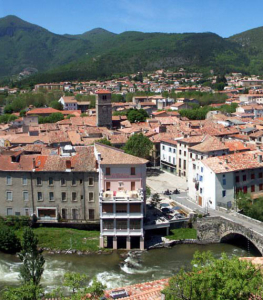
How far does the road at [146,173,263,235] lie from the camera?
39000 mm

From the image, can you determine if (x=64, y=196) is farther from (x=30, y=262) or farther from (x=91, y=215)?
(x=30, y=262)

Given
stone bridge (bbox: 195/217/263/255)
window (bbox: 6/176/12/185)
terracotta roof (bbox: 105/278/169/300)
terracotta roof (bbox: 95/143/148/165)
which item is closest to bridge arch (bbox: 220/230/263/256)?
stone bridge (bbox: 195/217/263/255)

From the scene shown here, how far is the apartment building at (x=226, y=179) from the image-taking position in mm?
43344

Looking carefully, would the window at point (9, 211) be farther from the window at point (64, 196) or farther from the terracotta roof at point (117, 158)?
the terracotta roof at point (117, 158)

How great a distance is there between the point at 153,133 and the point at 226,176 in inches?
1347

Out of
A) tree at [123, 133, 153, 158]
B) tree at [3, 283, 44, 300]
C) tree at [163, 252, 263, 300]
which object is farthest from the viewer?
tree at [123, 133, 153, 158]

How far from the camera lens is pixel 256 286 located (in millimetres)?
19125

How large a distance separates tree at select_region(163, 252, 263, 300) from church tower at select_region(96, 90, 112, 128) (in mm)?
76402

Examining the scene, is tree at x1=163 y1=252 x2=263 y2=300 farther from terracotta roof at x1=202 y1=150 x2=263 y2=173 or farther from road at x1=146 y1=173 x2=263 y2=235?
terracotta roof at x1=202 y1=150 x2=263 y2=173

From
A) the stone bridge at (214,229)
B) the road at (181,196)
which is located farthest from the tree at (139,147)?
the stone bridge at (214,229)

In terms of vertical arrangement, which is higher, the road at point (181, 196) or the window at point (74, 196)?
the window at point (74, 196)

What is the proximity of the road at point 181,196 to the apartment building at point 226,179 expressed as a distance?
115cm

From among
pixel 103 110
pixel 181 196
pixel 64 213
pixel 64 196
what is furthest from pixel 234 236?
pixel 103 110

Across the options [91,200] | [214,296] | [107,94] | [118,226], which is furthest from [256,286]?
[107,94]
